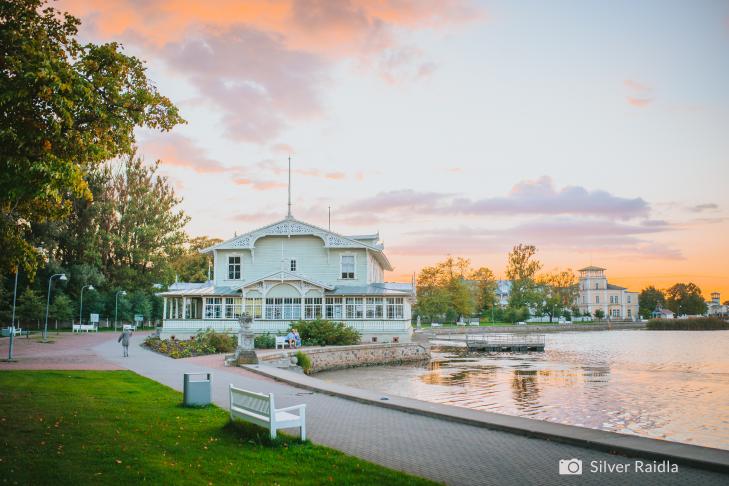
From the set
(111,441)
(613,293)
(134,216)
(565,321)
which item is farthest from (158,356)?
(613,293)

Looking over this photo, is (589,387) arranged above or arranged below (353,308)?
below

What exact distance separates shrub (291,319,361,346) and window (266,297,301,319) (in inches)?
155

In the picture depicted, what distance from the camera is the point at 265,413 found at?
1009 centimetres

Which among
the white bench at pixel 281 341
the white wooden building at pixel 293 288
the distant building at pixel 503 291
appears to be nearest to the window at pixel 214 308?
the white wooden building at pixel 293 288

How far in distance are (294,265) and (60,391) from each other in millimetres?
28743

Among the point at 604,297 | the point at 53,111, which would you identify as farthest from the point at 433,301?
the point at 53,111

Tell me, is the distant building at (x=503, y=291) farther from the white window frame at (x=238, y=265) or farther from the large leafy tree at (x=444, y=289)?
the white window frame at (x=238, y=265)

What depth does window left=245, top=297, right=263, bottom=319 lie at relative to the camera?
139 ft

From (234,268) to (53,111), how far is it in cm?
3200

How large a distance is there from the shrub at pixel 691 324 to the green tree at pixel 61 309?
9046 centimetres

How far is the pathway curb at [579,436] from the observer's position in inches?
356

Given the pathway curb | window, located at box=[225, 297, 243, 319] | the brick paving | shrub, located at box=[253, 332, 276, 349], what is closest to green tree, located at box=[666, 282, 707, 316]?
window, located at box=[225, 297, 243, 319]

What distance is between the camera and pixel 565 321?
114m

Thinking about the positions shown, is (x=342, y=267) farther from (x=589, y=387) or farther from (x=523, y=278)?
(x=523, y=278)
